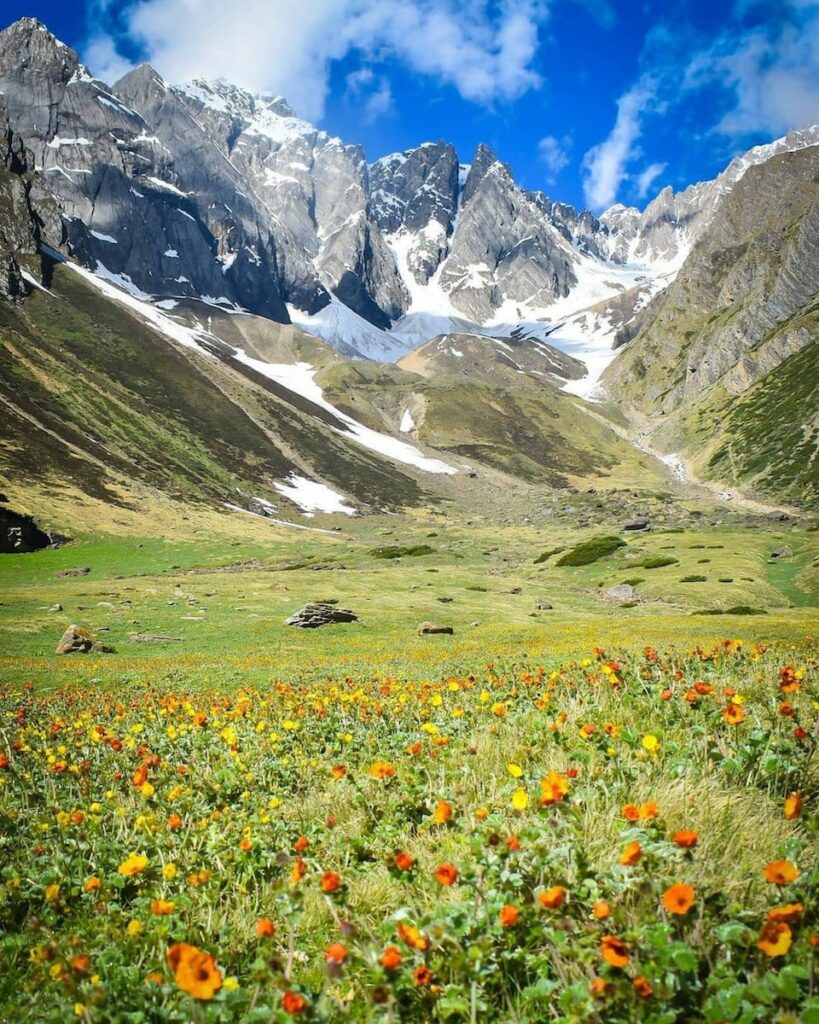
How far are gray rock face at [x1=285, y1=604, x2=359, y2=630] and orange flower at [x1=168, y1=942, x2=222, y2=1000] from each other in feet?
104

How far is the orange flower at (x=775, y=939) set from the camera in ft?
7.44

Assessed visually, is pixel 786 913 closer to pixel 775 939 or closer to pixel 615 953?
pixel 775 939

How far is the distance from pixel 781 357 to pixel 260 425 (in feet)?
509

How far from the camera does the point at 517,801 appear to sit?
11.7ft

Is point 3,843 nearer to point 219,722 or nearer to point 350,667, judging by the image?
point 219,722

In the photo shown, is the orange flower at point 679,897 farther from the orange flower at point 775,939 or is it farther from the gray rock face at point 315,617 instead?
the gray rock face at point 315,617

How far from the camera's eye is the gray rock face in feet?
110

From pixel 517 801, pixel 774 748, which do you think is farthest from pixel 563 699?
pixel 517 801

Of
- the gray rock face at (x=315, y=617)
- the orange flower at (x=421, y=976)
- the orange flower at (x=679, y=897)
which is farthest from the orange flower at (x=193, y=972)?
the gray rock face at (x=315, y=617)

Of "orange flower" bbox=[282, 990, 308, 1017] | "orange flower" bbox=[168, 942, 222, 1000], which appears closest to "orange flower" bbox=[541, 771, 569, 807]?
"orange flower" bbox=[282, 990, 308, 1017]

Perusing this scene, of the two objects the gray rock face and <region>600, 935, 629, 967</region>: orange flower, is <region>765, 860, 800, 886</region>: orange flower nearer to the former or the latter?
<region>600, 935, 629, 967</region>: orange flower

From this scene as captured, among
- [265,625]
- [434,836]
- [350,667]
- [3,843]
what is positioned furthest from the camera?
[265,625]

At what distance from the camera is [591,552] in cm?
6319

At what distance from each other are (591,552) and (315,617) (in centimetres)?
3870
